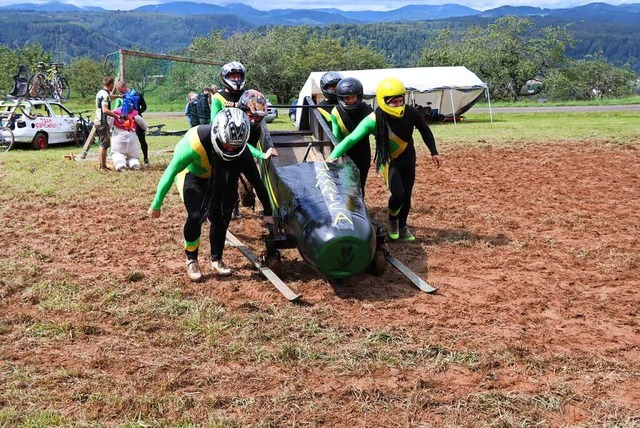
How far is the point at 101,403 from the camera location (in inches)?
159

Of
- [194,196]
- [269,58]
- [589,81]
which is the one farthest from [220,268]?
A: [589,81]

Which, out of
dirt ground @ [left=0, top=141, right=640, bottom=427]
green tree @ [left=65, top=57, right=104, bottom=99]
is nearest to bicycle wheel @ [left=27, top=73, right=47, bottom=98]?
dirt ground @ [left=0, top=141, right=640, bottom=427]

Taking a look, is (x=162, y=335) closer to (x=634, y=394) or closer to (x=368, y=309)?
(x=368, y=309)

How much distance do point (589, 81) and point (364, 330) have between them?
5708cm

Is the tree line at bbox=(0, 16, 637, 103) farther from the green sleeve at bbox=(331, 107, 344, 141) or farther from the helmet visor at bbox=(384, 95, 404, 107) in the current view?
the helmet visor at bbox=(384, 95, 404, 107)

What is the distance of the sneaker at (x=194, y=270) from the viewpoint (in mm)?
6453

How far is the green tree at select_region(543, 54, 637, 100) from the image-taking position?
52.2 meters

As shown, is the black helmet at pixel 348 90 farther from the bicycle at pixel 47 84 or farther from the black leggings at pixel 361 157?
the bicycle at pixel 47 84

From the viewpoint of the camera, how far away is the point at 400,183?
7.57 meters

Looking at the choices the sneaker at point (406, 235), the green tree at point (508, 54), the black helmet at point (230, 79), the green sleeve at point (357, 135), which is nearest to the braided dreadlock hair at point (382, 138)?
the green sleeve at point (357, 135)

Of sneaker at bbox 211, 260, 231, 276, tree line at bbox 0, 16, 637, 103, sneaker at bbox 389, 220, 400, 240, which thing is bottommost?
sneaker at bbox 211, 260, 231, 276

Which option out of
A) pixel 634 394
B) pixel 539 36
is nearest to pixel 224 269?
pixel 634 394

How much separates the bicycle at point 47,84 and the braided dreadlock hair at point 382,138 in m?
14.9

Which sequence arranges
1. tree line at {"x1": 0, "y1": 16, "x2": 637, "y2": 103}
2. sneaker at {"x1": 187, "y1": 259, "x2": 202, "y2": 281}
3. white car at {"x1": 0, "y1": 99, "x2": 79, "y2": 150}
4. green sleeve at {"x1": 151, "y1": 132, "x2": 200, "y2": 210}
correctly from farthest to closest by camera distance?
tree line at {"x1": 0, "y1": 16, "x2": 637, "y2": 103}
white car at {"x1": 0, "y1": 99, "x2": 79, "y2": 150}
sneaker at {"x1": 187, "y1": 259, "x2": 202, "y2": 281}
green sleeve at {"x1": 151, "y1": 132, "x2": 200, "y2": 210}
